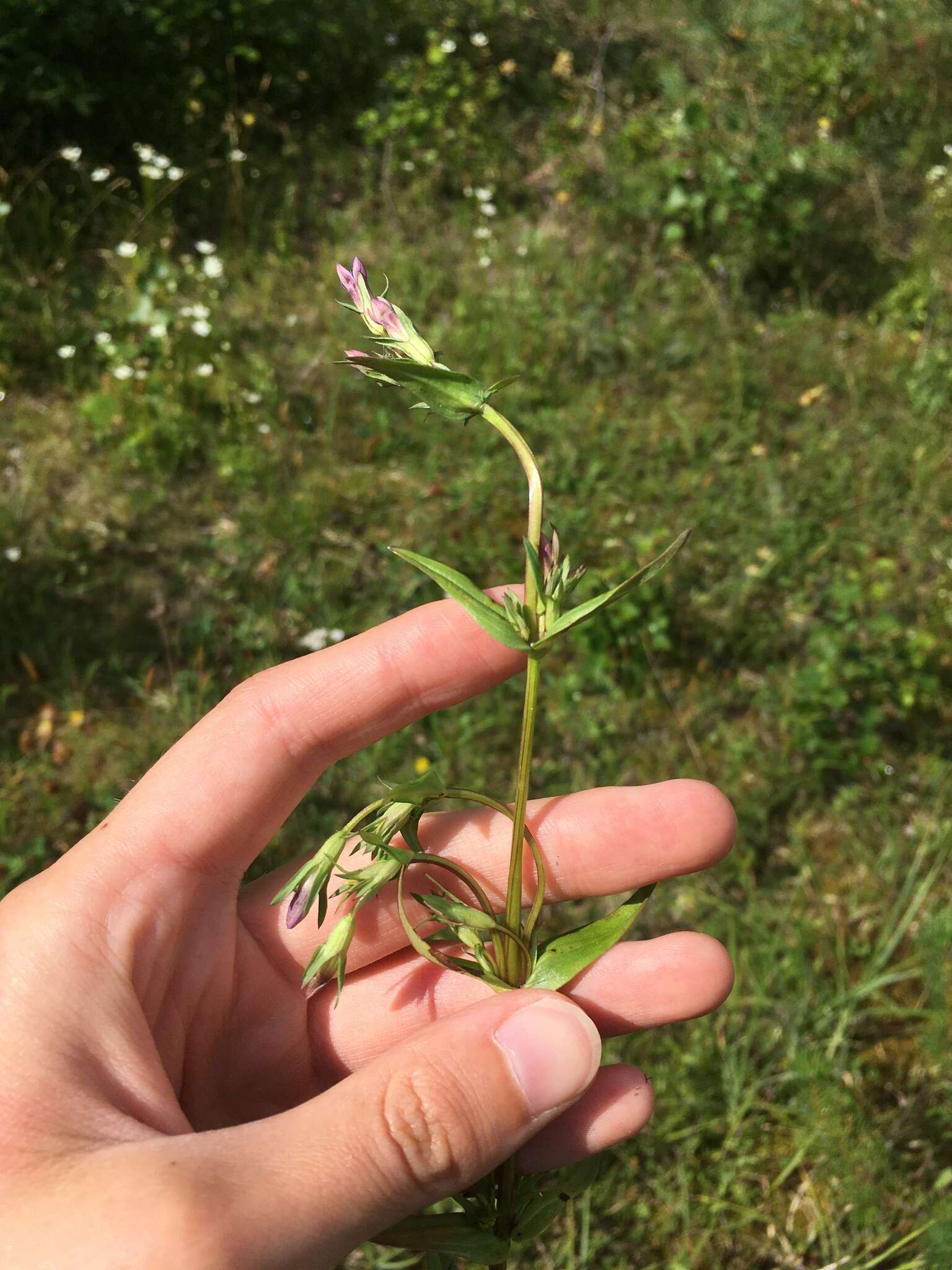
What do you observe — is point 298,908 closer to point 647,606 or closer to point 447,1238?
point 447,1238

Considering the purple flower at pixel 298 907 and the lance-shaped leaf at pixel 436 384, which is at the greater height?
the lance-shaped leaf at pixel 436 384

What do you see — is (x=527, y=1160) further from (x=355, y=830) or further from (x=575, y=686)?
(x=575, y=686)

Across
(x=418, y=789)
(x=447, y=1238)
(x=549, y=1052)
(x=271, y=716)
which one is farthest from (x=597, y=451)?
(x=447, y=1238)

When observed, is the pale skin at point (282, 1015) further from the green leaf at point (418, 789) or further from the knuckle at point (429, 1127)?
the green leaf at point (418, 789)

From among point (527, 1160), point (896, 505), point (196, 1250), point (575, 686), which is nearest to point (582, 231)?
point (896, 505)

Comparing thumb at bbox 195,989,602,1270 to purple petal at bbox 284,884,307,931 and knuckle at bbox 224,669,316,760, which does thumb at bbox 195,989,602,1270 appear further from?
knuckle at bbox 224,669,316,760

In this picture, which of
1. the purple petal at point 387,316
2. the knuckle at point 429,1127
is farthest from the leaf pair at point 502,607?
the knuckle at point 429,1127
